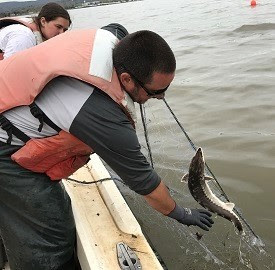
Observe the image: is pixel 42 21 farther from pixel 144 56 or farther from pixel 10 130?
pixel 144 56

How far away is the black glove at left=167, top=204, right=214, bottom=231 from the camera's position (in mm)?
3166

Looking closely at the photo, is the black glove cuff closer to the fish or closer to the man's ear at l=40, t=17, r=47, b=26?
the fish

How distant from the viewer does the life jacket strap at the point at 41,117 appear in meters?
2.75

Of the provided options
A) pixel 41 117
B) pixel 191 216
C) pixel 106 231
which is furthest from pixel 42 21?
pixel 191 216

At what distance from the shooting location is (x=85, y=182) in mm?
4137

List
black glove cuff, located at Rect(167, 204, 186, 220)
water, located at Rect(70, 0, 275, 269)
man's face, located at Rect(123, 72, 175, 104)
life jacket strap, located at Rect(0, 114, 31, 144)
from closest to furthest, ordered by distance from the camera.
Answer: man's face, located at Rect(123, 72, 175, 104)
life jacket strap, located at Rect(0, 114, 31, 144)
black glove cuff, located at Rect(167, 204, 186, 220)
water, located at Rect(70, 0, 275, 269)

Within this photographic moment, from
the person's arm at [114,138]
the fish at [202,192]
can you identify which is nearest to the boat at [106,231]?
the person's arm at [114,138]

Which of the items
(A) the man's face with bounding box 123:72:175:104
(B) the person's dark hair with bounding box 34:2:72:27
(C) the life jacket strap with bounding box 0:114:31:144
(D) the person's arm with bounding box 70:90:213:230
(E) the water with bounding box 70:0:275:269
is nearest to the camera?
(D) the person's arm with bounding box 70:90:213:230

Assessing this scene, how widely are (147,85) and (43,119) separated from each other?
75cm

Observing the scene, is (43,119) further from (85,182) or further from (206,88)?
(206,88)

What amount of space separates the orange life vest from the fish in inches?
37.7

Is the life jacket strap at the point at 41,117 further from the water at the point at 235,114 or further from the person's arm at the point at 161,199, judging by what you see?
the water at the point at 235,114

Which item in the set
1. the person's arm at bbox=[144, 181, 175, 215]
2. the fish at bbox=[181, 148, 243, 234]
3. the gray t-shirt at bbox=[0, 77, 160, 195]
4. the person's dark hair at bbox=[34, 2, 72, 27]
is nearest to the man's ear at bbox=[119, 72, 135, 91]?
the gray t-shirt at bbox=[0, 77, 160, 195]

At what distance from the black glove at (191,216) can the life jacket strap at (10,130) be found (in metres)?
1.24
